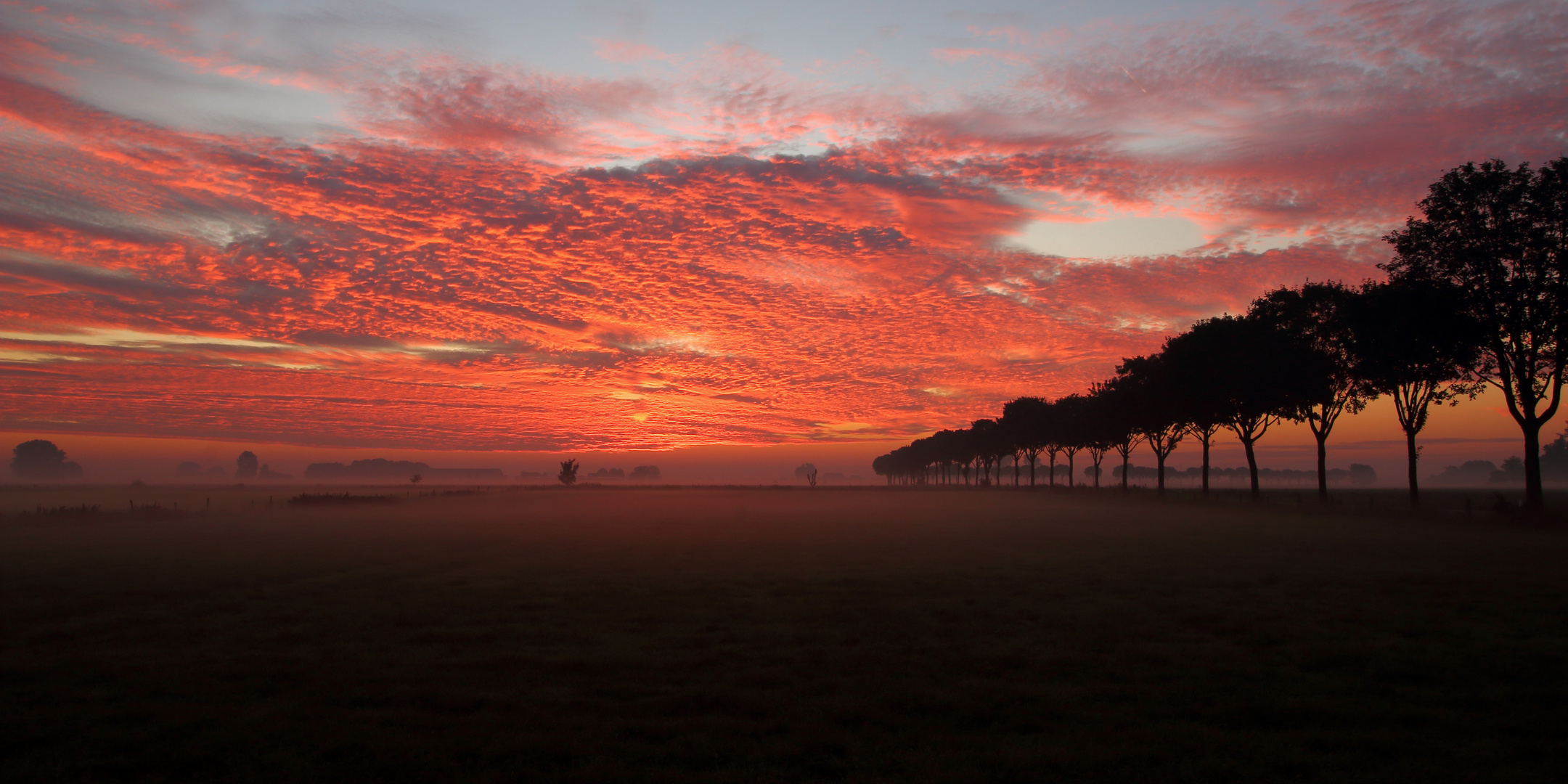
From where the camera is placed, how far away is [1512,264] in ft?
153

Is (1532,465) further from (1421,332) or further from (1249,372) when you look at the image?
(1249,372)

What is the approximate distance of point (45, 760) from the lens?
30.4 ft

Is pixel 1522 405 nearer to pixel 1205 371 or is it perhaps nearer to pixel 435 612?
pixel 1205 371

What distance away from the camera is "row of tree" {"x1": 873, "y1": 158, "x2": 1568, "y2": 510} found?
4534 cm

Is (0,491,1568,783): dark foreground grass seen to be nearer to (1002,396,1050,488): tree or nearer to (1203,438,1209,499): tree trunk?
(1203,438,1209,499): tree trunk

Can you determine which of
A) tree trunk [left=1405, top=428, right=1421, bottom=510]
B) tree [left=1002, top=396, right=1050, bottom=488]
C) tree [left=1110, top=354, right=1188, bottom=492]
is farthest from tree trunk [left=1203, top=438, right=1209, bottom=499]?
tree [left=1002, top=396, right=1050, bottom=488]

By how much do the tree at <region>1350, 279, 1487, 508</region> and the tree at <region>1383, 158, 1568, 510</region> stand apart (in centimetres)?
96

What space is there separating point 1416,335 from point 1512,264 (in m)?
6.05

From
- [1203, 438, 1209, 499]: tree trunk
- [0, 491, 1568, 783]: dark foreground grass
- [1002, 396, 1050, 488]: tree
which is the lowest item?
[0, 491, 1568, 783]: dark foreground grass

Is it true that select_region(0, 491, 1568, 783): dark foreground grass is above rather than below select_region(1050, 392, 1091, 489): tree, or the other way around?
below

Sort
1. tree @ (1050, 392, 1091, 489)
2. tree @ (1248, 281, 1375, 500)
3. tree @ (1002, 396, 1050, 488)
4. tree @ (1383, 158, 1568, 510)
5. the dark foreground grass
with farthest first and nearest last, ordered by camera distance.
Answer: tree @ (1002, 396, 1050, 488) < tree @ (1050, 392, 1091, 489) < tree @ (1248, 281, 1375, 500) < tree @ (1383, 158, 1568, 510) < the dark foreground grass

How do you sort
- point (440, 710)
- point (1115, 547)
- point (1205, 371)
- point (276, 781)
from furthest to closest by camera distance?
point (1205, 371), point (1115, 547), point (440, 710), point (276, 781)

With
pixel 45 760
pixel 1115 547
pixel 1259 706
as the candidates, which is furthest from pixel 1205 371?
Answer: pixel 45 760

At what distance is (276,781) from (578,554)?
76.7 feet
